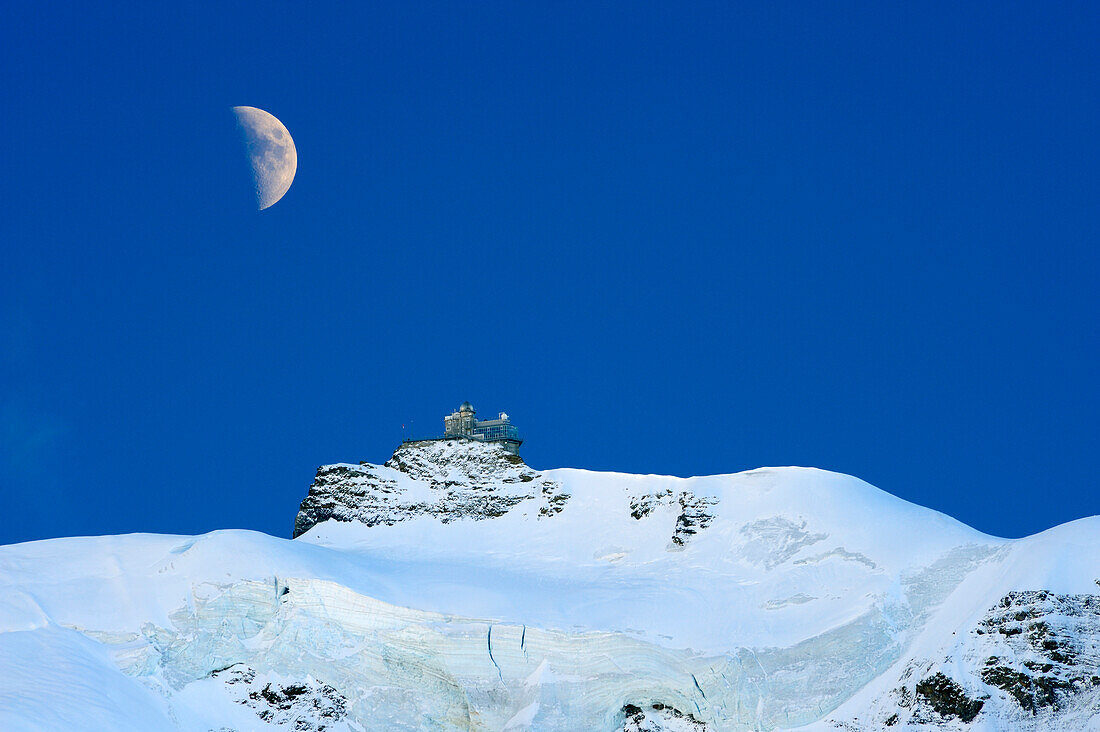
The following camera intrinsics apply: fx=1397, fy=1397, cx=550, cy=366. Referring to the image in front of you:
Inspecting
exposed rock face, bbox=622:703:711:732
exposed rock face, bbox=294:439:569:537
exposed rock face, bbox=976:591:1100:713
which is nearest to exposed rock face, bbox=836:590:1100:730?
exposed rock face, bbox=976:591:1100:713

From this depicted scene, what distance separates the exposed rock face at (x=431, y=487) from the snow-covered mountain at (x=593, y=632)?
14388 mm

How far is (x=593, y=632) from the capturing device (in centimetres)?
9106

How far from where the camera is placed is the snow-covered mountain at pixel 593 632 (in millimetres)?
81562

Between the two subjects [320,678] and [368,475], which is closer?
[320,678]

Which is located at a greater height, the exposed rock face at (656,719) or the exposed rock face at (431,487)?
the exposed rock face at (431,487)

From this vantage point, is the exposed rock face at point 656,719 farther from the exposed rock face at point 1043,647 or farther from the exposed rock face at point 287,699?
the exposed rock face at point 1043,647

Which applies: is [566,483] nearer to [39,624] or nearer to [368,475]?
[368,475]

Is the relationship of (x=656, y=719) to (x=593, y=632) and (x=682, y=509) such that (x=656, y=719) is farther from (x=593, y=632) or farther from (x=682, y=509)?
(x=682, y=509)

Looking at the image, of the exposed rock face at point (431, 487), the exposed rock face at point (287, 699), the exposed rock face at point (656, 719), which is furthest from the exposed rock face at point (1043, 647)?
the exposed rock face at point (431, 487)

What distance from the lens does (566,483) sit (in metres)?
122

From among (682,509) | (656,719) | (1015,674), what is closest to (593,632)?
(656,719)

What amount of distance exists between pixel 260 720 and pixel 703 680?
96.1 ft

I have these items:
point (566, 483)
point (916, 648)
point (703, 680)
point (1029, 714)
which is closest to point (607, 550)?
point (566, 483)

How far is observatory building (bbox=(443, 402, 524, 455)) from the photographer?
13388cm
